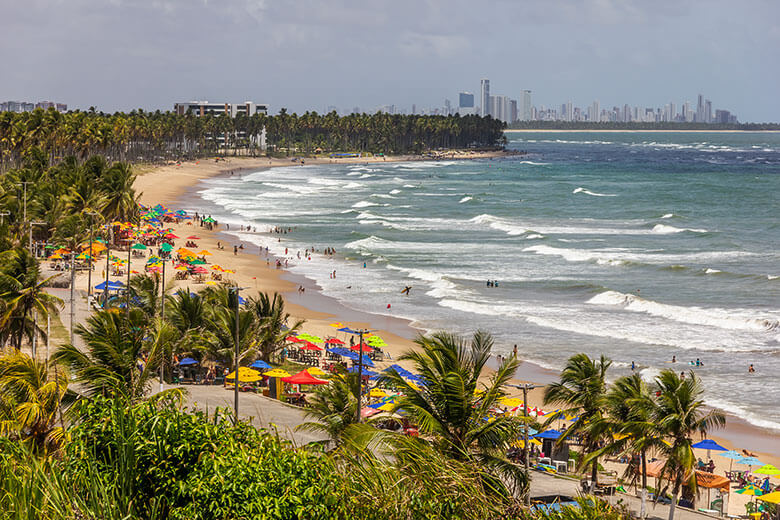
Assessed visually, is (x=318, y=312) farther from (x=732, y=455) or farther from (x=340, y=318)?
(x=732, y=455)

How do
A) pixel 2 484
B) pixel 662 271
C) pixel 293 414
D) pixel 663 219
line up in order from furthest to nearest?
pixel 663 219 < pixel 662 271 < pixel 293 414 < pixel 2 484

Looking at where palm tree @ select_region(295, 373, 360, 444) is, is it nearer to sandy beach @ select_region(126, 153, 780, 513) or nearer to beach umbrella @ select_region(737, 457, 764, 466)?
sandy beach @ select_region(126, 153, 780, 513)

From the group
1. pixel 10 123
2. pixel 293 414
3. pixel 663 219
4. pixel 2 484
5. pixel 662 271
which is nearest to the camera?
pixel 2 484

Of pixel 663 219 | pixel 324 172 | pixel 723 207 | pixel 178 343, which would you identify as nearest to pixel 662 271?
pixel 663 219

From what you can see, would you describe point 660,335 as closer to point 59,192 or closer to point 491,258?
point 491,258

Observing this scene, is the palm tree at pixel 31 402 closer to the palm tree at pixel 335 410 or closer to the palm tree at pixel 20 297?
the palm tree at pixel 335 410

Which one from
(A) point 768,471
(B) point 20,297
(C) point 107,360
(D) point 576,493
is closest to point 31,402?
(C) point 107,360

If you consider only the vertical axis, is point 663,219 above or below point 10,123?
below

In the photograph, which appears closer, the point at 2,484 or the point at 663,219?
the point at 2,484
